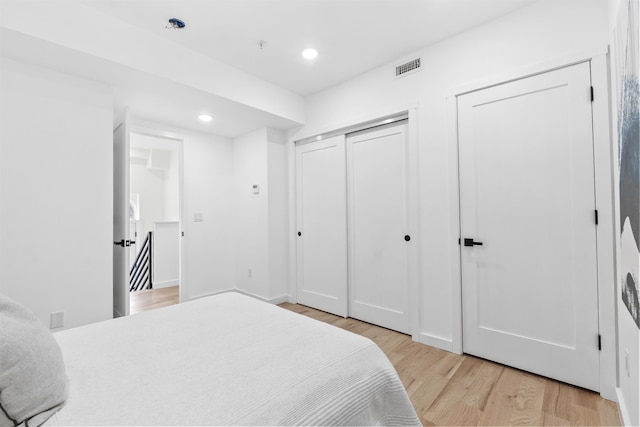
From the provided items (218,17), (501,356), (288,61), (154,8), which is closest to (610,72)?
(501,356)

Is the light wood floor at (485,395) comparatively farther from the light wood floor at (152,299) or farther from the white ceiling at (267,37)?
the light wood floor at (152,299)

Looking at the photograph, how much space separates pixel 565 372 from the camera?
6.40ft

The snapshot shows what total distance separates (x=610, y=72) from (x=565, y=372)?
1.93 metres

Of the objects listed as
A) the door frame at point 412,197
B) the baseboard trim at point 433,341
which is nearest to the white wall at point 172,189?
the door frame at point 412,197

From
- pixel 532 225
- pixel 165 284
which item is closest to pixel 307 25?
pixel 532 225

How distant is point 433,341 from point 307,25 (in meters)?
2.83

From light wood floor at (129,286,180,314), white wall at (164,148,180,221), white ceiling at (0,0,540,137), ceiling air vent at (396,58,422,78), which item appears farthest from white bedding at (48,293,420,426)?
white wall at (164,148,180,221)

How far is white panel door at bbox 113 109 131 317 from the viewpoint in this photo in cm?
268

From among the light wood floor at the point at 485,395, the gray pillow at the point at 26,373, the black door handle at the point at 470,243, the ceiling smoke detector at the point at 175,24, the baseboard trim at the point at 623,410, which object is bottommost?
the light wood floor at the point at 485,395

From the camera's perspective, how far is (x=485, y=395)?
186 centimetres

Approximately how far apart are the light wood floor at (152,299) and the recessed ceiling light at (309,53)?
11.2 feet

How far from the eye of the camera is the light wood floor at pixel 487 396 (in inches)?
64.7

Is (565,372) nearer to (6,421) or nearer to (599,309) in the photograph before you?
(599,309)

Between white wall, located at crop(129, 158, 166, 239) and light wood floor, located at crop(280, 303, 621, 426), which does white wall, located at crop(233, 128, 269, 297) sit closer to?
light wood floor, located at crop(280, 303, 621, 426)
